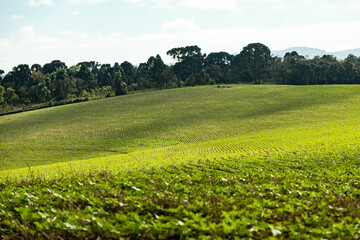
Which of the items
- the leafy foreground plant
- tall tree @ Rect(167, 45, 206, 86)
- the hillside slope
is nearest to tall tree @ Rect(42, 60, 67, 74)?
tall tree @ Rect(167, 45, 206, 86)

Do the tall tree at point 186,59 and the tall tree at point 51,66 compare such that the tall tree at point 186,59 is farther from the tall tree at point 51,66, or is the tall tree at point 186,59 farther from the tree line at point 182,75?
the tall tree at point 51,66

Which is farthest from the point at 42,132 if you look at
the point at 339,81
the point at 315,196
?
the point at 339,81

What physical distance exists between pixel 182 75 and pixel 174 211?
156954 millimetres

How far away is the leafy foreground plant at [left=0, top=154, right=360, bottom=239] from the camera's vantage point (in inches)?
218

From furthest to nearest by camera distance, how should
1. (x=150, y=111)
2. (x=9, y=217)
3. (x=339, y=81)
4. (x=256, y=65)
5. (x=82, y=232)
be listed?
(x=256, y=65), (x=339, y=81), (x=150, y=111), (x=9, y=217), (x=82, y=232)

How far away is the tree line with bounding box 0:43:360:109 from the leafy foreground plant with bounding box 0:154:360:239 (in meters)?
121

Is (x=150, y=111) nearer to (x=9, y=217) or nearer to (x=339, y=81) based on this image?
(x=9, y=217)

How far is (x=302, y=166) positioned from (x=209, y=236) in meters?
11.4

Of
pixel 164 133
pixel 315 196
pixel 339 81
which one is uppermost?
pixel 339 81

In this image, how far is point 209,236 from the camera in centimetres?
520

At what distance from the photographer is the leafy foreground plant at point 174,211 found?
5.54 m

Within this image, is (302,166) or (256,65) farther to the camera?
(256,65)

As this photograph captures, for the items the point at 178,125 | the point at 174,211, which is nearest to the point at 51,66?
the point at 178,125

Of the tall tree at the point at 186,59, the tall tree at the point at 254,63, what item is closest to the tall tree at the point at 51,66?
the tall tree at the point at 186,59
